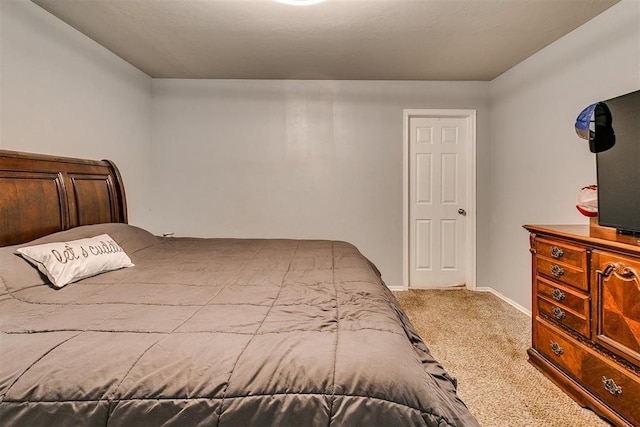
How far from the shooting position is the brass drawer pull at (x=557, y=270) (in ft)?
6.61

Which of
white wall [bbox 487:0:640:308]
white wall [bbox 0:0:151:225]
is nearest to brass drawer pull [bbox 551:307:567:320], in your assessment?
white wall [bbox 487:0:640:308]

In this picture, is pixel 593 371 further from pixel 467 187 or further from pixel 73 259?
pixel 73 259

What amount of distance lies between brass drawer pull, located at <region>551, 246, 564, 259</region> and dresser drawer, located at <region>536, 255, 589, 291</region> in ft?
0.12

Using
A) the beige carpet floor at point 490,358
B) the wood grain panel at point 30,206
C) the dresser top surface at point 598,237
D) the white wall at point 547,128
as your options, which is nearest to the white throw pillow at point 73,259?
the wood grain panel at point 30,206

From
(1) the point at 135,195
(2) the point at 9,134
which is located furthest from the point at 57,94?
(1) the point at 135,195

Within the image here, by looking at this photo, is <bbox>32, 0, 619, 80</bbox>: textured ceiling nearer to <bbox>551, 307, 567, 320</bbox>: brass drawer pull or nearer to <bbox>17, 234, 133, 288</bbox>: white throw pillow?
<bbox>17, 234, 133, 288</bbox>: white throw pillow

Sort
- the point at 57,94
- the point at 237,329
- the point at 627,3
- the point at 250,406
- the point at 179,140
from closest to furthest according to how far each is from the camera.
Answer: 1. the point at 250,406
2. the point at 237,329
3. the point at 627,3
4. the point at 57,94
5. the point at 179,140

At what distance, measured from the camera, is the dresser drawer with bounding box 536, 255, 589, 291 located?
1.87m

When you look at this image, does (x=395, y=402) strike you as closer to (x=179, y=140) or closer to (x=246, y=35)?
(x=246, y=35)

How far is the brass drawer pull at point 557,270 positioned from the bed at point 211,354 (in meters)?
1.15

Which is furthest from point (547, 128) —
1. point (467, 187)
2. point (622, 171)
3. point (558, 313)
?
point (558, 313)

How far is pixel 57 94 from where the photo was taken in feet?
8.18

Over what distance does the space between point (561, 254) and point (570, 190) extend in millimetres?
984

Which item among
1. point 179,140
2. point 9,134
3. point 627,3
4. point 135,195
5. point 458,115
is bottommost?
point 135,195
